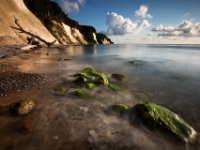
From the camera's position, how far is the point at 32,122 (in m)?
3.33

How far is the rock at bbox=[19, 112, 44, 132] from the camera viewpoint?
124 inches

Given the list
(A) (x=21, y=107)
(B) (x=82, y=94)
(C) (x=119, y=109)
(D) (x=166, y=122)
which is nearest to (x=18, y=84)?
(A) (x=21, y=107)

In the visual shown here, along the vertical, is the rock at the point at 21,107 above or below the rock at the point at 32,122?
above

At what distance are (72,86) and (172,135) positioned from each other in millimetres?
4711

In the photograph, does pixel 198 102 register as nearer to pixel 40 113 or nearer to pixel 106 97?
pixel 106 97

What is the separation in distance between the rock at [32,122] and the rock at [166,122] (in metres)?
3.30

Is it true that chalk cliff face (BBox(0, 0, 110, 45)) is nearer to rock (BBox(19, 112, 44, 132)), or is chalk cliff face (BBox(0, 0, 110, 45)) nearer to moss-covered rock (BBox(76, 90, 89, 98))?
moss-covered rock (BBox(76, 90, 89, 98))

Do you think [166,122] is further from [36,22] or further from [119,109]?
[36,22]

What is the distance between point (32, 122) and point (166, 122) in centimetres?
407

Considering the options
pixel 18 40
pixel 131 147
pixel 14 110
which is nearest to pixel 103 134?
pixel 131 147

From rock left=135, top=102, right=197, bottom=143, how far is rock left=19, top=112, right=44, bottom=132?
3297 mm

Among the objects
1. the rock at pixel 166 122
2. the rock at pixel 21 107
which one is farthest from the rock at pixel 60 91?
the rock at pixel 166 122

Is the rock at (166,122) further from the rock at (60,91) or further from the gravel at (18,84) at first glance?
the gravel at (18,84)

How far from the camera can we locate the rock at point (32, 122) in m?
3.14
